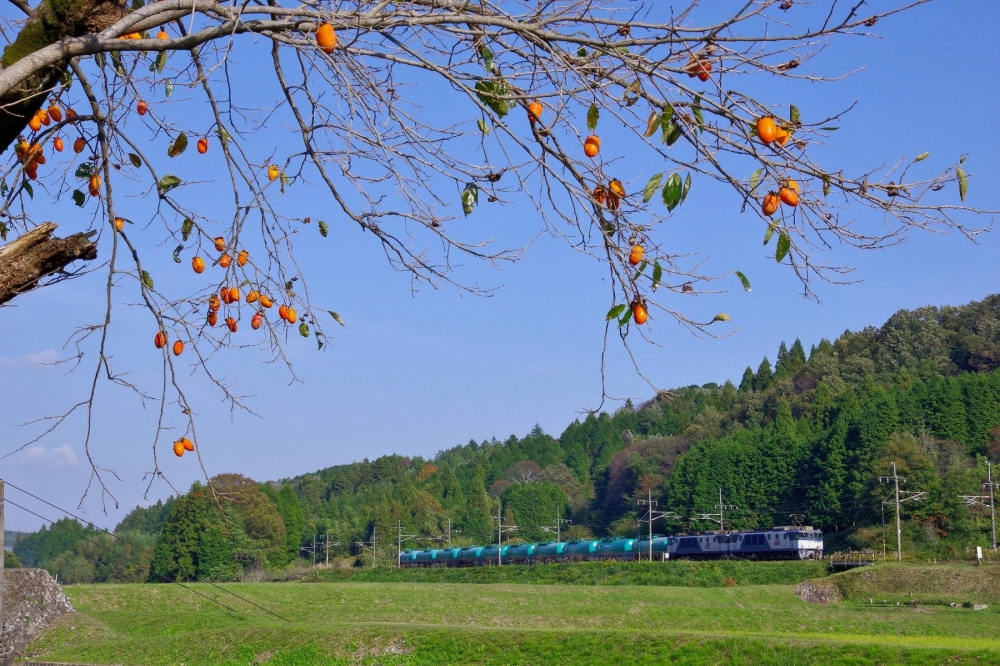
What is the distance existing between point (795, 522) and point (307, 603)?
134 feet

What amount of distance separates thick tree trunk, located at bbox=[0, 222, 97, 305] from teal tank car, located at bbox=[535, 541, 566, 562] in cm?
5137

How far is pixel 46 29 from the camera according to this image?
3.88 metres

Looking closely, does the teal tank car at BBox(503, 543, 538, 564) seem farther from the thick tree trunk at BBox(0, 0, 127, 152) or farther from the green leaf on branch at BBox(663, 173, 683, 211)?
the green leaf on branch at BBox(663, 173, 683, 211)

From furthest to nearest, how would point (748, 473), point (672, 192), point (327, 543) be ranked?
point (327, 543)
point (748, 473)
point (672, 192)

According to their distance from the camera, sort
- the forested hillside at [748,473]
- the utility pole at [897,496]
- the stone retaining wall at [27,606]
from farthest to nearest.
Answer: the forested hillside at [748,473], the utility pole at [897,496], the stone retaining wall at [27,606]

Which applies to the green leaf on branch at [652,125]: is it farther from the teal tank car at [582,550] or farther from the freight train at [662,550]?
the teal tank car at [582,550]

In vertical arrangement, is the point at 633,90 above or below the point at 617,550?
above

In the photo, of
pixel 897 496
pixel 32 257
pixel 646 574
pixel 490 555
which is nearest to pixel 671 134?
pixel 32 257

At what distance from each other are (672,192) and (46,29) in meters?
2.74

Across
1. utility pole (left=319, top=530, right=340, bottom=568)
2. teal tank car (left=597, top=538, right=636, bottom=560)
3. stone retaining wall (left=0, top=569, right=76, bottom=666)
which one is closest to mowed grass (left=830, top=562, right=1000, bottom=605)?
stone retaining wall (left=0, top=569, right=76, bottom=666)

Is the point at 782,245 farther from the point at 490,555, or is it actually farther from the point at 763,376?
the point at 763,376

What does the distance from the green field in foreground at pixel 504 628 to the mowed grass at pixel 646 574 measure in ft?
21.5

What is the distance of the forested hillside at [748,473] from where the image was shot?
4241cm

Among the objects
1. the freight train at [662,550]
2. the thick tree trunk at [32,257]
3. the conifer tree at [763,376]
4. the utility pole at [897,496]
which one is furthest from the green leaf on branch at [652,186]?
A: the conifer tree at [763,376]
